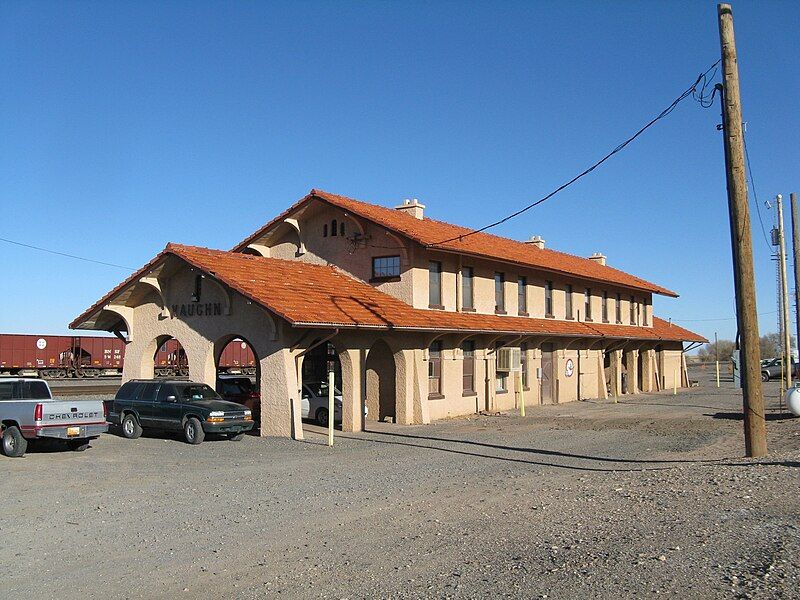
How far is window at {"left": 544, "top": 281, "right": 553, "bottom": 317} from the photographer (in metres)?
34.4

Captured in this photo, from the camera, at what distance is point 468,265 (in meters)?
28.5

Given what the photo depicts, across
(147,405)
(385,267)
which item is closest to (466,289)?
(385,267)

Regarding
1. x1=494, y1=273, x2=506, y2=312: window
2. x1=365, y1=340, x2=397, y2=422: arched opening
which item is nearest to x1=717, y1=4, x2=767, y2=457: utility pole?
x1=365, y1=340, x2=397, y2=422: arched opening

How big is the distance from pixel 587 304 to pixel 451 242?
1468 centimetres

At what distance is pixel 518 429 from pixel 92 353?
40655 mm

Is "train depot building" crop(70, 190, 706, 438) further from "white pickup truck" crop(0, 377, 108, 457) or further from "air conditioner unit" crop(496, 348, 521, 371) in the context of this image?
"white pickup truck" crop(0, 377, 108, 457)

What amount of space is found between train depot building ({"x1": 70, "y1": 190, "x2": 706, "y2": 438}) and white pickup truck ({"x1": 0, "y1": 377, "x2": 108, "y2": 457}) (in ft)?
16.0

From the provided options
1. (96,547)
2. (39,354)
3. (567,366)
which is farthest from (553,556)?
(39,354)

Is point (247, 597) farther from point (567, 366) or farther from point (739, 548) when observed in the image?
point (567, 366)

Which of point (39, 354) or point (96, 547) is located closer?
point (96, 547)

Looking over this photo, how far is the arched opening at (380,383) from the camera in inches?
1017

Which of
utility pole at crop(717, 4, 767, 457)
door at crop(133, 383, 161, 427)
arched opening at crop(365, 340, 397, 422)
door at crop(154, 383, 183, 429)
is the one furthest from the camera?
arched opening at crop(365, 340, 397, 422)

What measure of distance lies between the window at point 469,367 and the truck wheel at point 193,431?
10802mm

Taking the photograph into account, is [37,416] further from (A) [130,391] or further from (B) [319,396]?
(B) [319,396]
